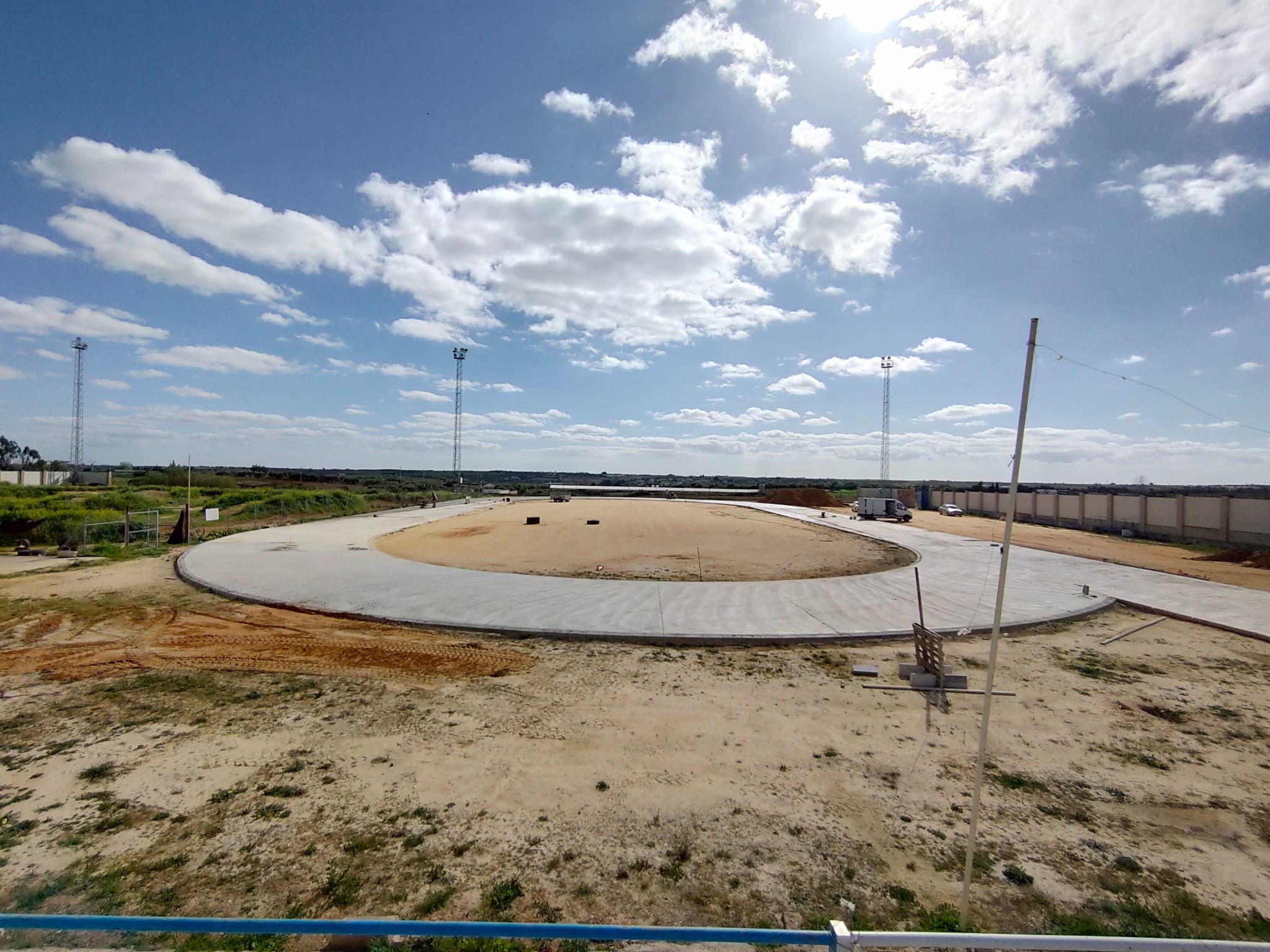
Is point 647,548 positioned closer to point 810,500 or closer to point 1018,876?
point 1018,876

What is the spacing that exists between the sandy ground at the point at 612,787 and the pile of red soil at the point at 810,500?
57829 millimetres

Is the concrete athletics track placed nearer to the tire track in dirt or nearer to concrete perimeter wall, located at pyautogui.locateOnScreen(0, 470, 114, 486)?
the tire track in dirt

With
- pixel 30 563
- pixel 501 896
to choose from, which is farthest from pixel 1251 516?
pixel 30 563

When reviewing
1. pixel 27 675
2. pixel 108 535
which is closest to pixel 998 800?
pixel 27 675

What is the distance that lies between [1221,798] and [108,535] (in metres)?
35.1

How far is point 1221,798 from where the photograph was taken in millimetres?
5797

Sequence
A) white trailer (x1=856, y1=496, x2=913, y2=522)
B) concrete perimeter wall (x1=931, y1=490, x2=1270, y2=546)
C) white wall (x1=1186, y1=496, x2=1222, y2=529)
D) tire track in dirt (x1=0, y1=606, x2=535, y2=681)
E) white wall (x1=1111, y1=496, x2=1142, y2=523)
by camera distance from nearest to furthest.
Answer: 1. tire track in dirt (x1=0, y1=606, x2=535, y2=681)
2. concrete perimeter wall (x1=931, y1=490, x2=1270, y2=546)
3. white wall (x1=1186, y1=496, x2=1222, y2=529)
4. white wall (x1=1111, y1=496, x2=1142, y2=523)
5. white trailer (x1=856, y1=496, x2=913, y2=522)

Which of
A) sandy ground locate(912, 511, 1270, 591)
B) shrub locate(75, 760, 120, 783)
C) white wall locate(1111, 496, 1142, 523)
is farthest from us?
white wall locate(1111, 496, 1142, 523)

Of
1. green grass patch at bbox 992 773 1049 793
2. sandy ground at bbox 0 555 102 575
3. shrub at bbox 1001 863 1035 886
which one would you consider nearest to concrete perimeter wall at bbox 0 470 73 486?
sandy ground at bbox 0 555 102 575

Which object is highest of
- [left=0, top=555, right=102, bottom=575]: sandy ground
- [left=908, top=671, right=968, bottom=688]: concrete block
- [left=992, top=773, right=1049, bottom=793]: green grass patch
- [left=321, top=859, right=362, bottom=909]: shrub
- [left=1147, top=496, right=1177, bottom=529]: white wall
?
[left=1147, top=496, right=1177, bottom=529]: white wall

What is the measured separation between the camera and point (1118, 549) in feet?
95.7

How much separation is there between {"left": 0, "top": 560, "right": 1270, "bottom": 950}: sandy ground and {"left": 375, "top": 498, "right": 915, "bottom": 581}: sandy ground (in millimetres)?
9547

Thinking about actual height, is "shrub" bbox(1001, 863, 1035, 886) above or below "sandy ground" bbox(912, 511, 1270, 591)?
below

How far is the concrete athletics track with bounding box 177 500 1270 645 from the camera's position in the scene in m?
11.6
